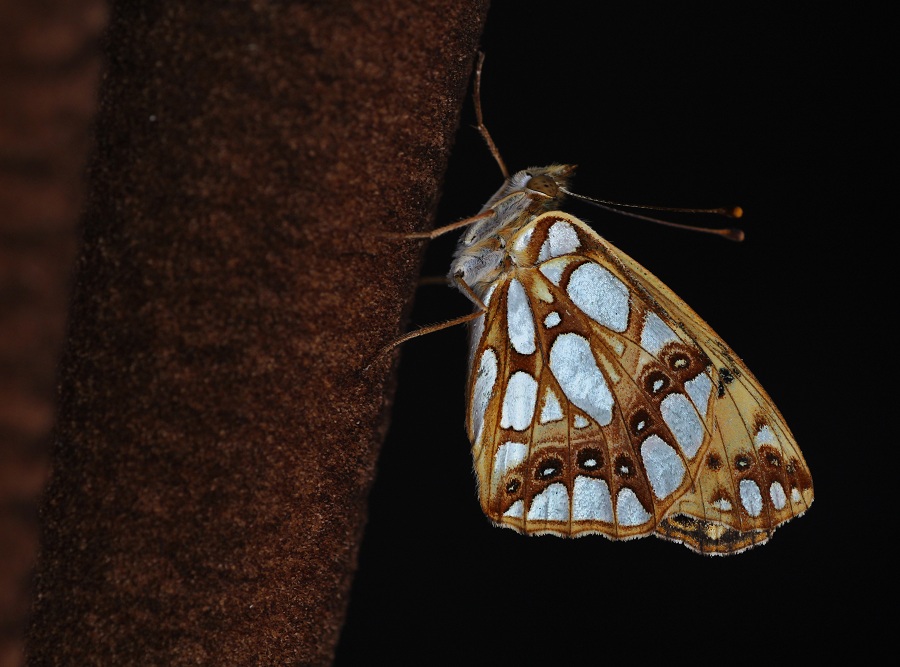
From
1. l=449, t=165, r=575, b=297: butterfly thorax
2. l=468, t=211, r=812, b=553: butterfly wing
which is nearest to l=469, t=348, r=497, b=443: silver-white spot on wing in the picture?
l=468, t=211, r=812, b=553: butterfly wing

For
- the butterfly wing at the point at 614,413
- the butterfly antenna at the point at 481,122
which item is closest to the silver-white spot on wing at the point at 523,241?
the butterfly wing at the point at 614,413

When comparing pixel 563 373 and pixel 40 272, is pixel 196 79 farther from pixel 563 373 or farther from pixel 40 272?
pixel 563 373

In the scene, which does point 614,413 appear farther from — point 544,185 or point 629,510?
point 544,185

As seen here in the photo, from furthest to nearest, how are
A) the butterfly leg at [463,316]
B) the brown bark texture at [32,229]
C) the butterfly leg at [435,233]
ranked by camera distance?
1. the butterfly leg at [463,316]
2. the butterfly leg at [435,233]
3. the brown bark texture at [32,229]

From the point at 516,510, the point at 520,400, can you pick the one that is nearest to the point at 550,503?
the point at 516,510

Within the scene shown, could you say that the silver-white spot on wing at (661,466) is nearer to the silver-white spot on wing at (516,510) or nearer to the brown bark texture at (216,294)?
the silver-white spot on wing at (516,510)

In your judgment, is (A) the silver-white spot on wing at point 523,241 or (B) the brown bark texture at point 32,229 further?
(A) the silver-white spot on wing at point 523,241
